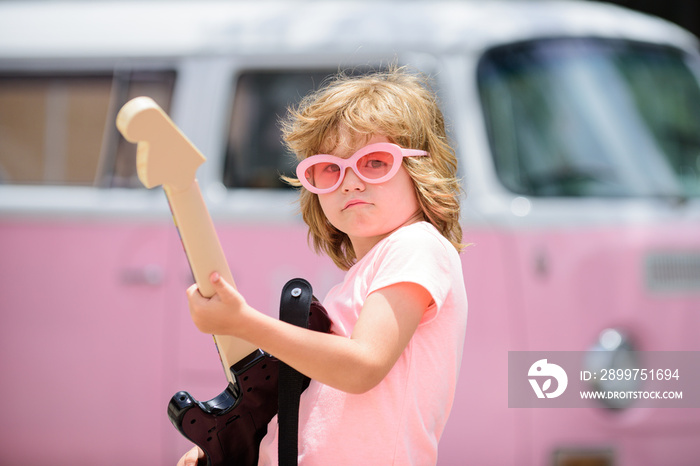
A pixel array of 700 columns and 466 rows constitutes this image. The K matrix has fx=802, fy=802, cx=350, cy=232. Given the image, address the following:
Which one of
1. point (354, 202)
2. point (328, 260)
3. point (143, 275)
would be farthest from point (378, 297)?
point (143, 275)

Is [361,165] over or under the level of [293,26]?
under

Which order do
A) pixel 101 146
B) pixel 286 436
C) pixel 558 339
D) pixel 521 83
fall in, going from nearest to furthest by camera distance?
pixel 286 436
pixel 558 339
pixel 521 83
pixel 101 146

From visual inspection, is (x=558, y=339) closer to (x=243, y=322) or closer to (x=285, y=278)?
(x=285, y=278)

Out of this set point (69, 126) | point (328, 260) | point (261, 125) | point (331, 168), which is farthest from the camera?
point (69, 126)

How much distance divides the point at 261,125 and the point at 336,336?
237cm

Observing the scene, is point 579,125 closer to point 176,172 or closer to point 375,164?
point 375,164

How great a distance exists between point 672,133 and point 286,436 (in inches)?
108

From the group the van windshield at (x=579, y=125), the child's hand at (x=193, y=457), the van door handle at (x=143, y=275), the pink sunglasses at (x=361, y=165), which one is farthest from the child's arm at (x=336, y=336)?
the van door handle at (x=143, y=275)

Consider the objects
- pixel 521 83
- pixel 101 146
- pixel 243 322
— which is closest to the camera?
pixel 243 322

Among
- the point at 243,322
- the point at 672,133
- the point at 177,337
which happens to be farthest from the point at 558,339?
the point at 243,322

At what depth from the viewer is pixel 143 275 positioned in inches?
134

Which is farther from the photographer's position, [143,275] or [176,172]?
[143,275]

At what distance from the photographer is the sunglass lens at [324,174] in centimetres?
144

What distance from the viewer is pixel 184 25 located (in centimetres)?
361
